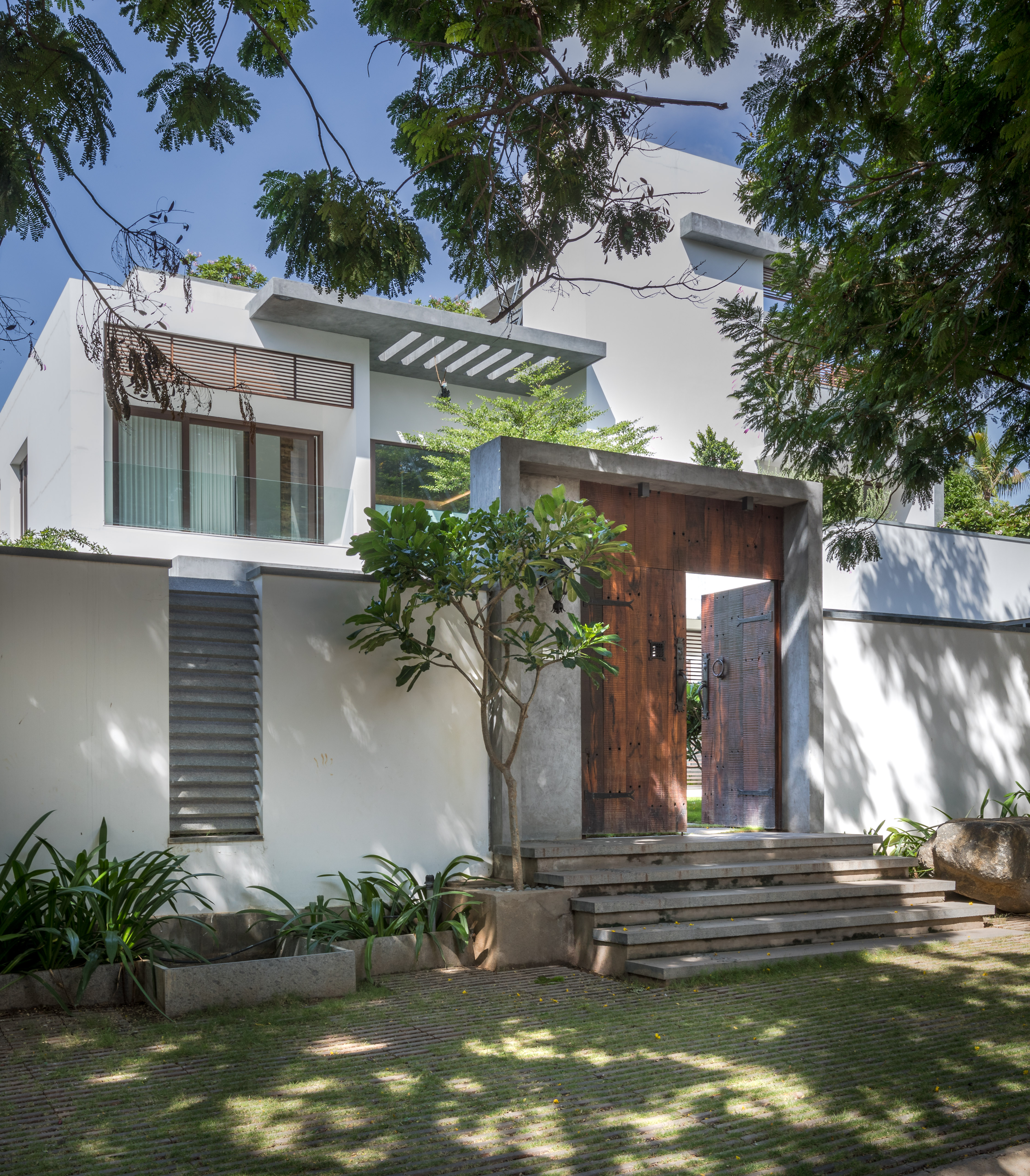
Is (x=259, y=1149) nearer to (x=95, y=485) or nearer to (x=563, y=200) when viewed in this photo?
(x=563, y=200)

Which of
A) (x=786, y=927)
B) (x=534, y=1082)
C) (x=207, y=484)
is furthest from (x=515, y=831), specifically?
(x=207, y=484)

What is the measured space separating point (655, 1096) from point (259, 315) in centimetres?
1253

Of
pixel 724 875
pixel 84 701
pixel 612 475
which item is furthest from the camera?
pixel 612 475

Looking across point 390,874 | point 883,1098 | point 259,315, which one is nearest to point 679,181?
point 259,315

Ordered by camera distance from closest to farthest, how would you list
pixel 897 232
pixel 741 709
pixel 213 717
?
pixel 897 232
pixel 213 717
pixel 741 709

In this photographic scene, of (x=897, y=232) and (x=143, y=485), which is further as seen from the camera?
(x=143, y=485)

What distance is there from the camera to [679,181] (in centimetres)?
1744

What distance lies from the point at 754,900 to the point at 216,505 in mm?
9307

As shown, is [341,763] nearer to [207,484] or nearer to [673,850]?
[673,850]

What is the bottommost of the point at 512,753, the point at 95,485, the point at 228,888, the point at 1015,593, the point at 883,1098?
the point at 883,1098

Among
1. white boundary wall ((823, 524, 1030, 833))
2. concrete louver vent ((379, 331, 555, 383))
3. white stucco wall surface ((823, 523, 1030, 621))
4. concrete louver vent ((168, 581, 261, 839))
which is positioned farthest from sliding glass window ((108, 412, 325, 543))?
white boundary wall ((823, 524, 1030, 833))

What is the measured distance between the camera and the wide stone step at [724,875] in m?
6.23

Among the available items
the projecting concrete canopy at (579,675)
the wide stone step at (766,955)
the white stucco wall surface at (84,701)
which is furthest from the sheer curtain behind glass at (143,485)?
the wide stone step at (766,955)

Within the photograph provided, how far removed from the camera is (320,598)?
644 centimetres
